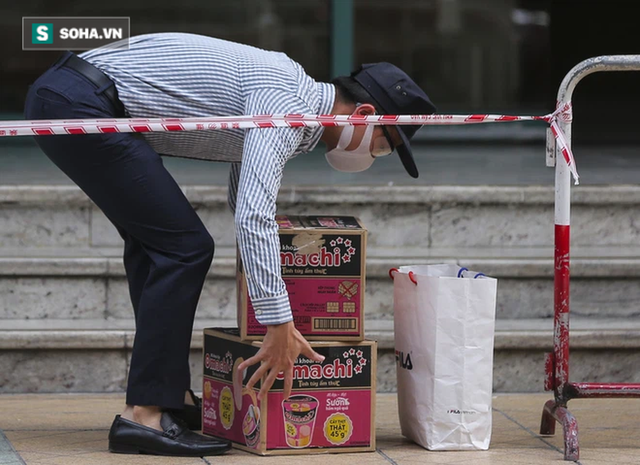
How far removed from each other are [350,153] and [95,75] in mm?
844

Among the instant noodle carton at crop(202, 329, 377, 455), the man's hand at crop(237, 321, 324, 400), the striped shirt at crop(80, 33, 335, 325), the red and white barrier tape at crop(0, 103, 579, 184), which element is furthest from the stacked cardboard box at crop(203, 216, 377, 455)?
the red and white barrier tape at crop(0, 103, 579, 184)

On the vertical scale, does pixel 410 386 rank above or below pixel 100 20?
below

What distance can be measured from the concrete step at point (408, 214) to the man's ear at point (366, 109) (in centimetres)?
134

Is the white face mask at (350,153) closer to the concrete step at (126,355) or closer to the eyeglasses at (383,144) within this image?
the eyeglasses at (383,144)

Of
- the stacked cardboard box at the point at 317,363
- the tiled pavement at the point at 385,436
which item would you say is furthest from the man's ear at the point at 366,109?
the tiled pavement at the point at 385,436

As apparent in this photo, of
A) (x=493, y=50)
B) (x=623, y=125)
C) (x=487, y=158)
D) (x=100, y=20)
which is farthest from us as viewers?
(x=493, y=50)

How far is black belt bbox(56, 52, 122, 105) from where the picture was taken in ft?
10.5

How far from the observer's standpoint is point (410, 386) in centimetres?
345

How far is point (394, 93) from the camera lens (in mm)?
3299

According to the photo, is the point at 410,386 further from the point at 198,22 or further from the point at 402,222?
the point at 198,22

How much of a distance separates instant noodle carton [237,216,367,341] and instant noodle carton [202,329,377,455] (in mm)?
55

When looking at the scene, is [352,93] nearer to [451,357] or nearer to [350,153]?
[350,153]

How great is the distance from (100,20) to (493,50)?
12.4ft

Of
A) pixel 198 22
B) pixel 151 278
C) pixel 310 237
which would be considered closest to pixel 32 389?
pixel 151 278
